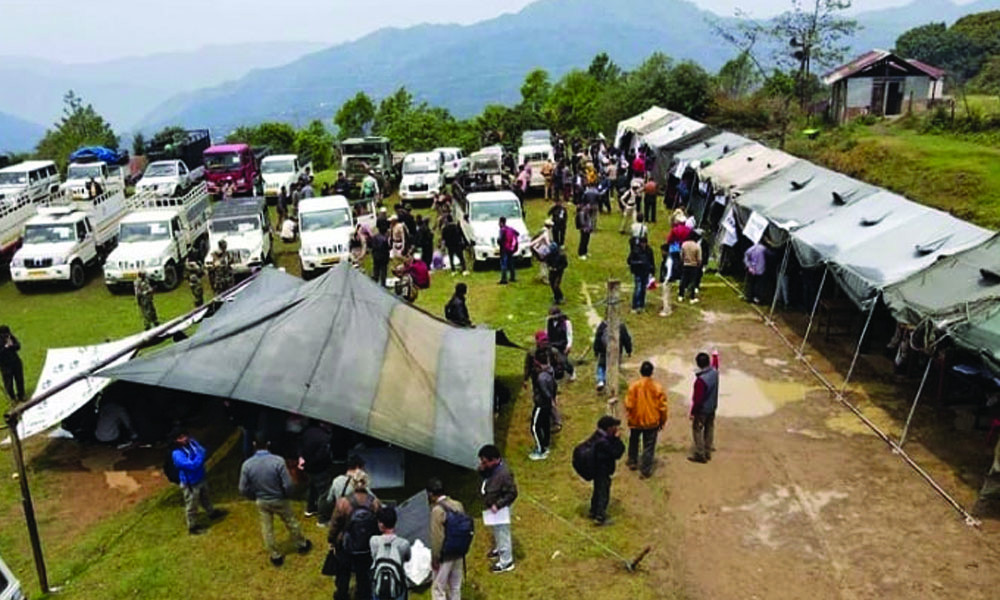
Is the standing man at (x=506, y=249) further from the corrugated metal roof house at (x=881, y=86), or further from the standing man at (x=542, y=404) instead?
→ the corrugated metal roof house at (x=881, y=86)

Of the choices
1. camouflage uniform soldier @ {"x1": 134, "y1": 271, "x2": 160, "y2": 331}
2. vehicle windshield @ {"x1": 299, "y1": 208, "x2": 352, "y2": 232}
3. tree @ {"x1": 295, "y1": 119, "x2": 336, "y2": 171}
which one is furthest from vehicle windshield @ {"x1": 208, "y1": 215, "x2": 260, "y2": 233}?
tree @ {"x1": 295, "y1": 119, "x2": 336, "y2": 171}

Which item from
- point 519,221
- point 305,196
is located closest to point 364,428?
point 519,221

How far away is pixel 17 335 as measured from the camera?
1931 cm

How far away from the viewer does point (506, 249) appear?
786 inches

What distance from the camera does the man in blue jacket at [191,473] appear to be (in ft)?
32.4

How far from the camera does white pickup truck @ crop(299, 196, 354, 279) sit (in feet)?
71.7

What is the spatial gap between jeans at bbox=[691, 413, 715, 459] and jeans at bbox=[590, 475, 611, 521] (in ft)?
6.28

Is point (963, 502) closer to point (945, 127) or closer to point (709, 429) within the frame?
point (709, 429)

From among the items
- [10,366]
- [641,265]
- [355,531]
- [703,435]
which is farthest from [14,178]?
[703,435]

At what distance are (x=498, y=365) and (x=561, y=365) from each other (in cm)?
237

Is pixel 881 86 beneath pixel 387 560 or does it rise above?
above

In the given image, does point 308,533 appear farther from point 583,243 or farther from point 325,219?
point 325,219

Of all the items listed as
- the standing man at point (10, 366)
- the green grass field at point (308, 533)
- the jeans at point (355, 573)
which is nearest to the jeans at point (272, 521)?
the green grass field at point (308, 533)

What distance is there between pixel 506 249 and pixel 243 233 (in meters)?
7.87
